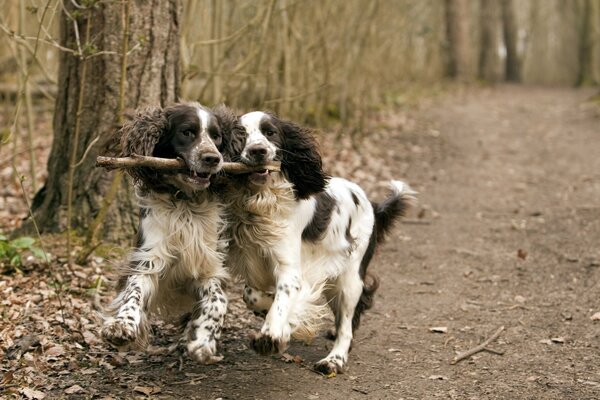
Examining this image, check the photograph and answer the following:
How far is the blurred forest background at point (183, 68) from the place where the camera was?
6.01 m

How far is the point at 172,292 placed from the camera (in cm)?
483

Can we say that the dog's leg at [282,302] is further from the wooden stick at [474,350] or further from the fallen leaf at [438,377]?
the wooden stick at [474,350]

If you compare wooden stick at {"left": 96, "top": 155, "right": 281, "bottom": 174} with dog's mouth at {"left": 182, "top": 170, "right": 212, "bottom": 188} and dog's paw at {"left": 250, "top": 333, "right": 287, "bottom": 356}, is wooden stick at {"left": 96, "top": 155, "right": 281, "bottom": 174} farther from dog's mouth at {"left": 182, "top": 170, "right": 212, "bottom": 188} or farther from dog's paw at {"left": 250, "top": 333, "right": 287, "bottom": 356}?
dog's paw at {"left": 250, "top": 333, "right": 287, "bottom": 356}

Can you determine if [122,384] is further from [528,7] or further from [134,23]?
[528,7]

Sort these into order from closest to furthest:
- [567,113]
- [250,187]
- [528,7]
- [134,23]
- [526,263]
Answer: [250,187] < [134,23] < [526,263] < [567,113] < [528,7]

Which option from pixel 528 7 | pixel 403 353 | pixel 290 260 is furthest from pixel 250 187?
pixel 528 7

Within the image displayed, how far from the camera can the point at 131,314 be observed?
4305 millimetres

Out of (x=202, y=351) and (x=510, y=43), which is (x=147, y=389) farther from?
(x=510, y=43)

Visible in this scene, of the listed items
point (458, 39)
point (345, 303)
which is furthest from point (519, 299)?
point (458, 39)

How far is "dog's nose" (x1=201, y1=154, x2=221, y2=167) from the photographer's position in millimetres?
4297

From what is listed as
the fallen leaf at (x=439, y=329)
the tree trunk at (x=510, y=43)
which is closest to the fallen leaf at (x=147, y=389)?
the fallen leaf at (x=439, y=329)

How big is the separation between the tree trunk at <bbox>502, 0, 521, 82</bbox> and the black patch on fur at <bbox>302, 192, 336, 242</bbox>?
26.2 meters

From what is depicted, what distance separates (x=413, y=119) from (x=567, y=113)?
14.4 ft

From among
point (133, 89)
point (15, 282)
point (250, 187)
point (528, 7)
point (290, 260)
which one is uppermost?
point (528, 7)
